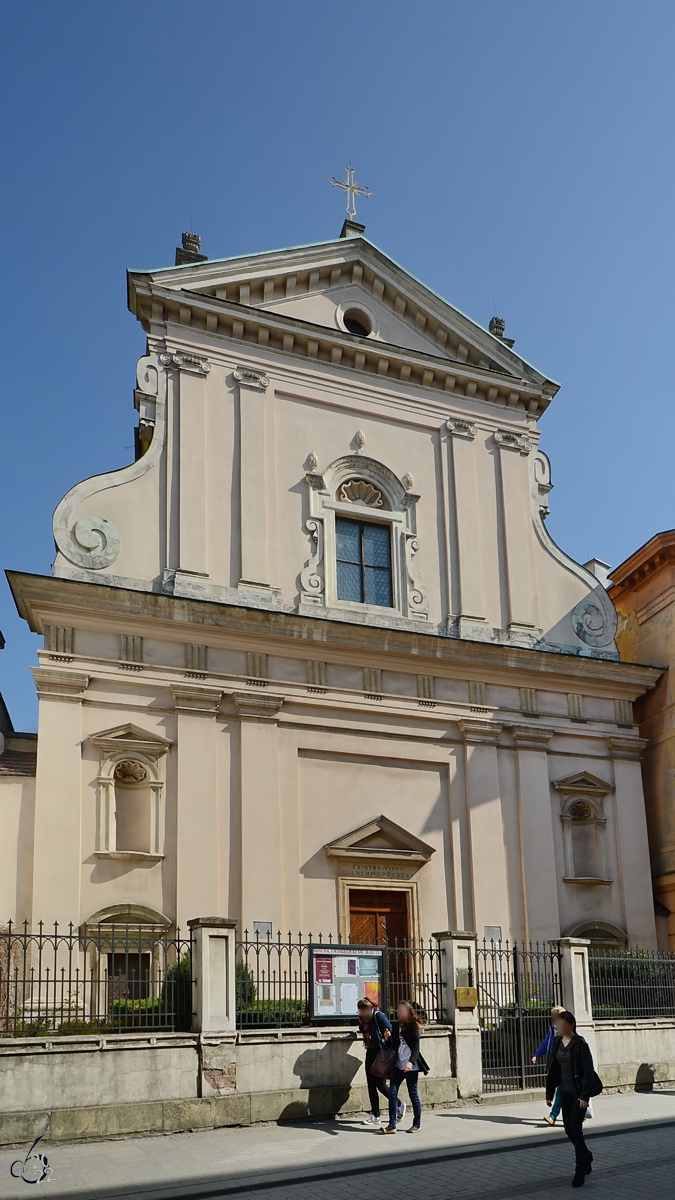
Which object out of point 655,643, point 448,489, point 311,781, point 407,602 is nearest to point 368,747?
point 311,781

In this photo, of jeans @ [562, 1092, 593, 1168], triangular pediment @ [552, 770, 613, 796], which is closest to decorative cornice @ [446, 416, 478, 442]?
triangular pediment @ [552, 770, 613, 796]

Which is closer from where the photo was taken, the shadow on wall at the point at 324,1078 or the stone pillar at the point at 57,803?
the shadow on wall at the point at 324,1078

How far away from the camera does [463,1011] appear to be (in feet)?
52.5

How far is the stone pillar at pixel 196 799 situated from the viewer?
772 inches

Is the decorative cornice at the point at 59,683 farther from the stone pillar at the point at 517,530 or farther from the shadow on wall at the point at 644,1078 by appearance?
the shadow on wall at the point at 644,1078

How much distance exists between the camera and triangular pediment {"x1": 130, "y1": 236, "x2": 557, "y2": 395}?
2383 centimetres

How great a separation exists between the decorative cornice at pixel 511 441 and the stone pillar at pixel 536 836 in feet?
21.9

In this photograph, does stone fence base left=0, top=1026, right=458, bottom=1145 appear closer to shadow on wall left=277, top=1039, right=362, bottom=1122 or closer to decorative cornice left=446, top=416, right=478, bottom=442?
shadow on wall left=277, top=1039, right=362, bottom=1122

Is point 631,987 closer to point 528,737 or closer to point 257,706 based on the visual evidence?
point 528,737

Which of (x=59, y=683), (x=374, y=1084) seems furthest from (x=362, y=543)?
(x=374, y=1084)

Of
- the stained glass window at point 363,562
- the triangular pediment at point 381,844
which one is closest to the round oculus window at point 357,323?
the stained glass window at point 363,562

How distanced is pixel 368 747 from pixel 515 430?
886 centimetres

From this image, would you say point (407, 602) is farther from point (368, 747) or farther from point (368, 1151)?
point (368, 1151)

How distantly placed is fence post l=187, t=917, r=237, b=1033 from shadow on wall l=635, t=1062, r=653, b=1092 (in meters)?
7.16
